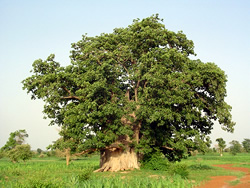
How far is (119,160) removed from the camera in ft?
82.2

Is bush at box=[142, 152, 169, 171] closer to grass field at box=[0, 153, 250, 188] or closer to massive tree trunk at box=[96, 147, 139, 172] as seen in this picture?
massive tree trunk at box=[96, 147, 139, 172]

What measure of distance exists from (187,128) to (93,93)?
984 centimetres

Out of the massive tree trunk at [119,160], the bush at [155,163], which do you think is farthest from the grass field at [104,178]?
the massive tree trunk at [119,160]

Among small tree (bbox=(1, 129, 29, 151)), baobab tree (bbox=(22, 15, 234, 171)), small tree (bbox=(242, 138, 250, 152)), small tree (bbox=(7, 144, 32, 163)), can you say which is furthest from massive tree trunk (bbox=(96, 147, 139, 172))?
small tree (bbox=(242, 138, 250, 152))

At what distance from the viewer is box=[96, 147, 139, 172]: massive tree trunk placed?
24.8m

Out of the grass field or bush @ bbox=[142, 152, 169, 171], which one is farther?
bush @ bbox=[142, 152, 169, 171]

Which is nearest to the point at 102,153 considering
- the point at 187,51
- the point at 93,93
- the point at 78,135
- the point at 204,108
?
the point at 78,135

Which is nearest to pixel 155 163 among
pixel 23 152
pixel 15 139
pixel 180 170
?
pixel 180 170

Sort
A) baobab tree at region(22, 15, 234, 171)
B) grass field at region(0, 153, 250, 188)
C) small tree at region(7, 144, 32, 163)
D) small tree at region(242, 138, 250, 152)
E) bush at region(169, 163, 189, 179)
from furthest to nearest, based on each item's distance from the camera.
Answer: small tree at region(242, 138, 250, 152), small tree at region(7, 144, 32, 163), baobab tree at region(22, 15, 234, 171), bush at region(169, 163, 189, 179), grass field at region(0, 153, 250, 188)

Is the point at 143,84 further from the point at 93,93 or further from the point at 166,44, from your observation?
the point at 93,93

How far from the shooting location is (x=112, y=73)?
80.9 ft

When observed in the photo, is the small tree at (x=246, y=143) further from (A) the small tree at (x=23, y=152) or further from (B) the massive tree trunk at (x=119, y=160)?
(B) the massive tree trunk at (x=119, y=160)

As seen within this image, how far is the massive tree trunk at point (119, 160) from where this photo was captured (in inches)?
976

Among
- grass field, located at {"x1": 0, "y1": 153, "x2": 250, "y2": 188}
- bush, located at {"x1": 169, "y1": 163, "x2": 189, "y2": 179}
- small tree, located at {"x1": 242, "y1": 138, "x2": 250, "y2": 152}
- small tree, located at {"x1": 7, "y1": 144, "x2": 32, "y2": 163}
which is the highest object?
small tree, located at {"x1": 242, "y1": 138, "x2": 250, "y2": 152}
